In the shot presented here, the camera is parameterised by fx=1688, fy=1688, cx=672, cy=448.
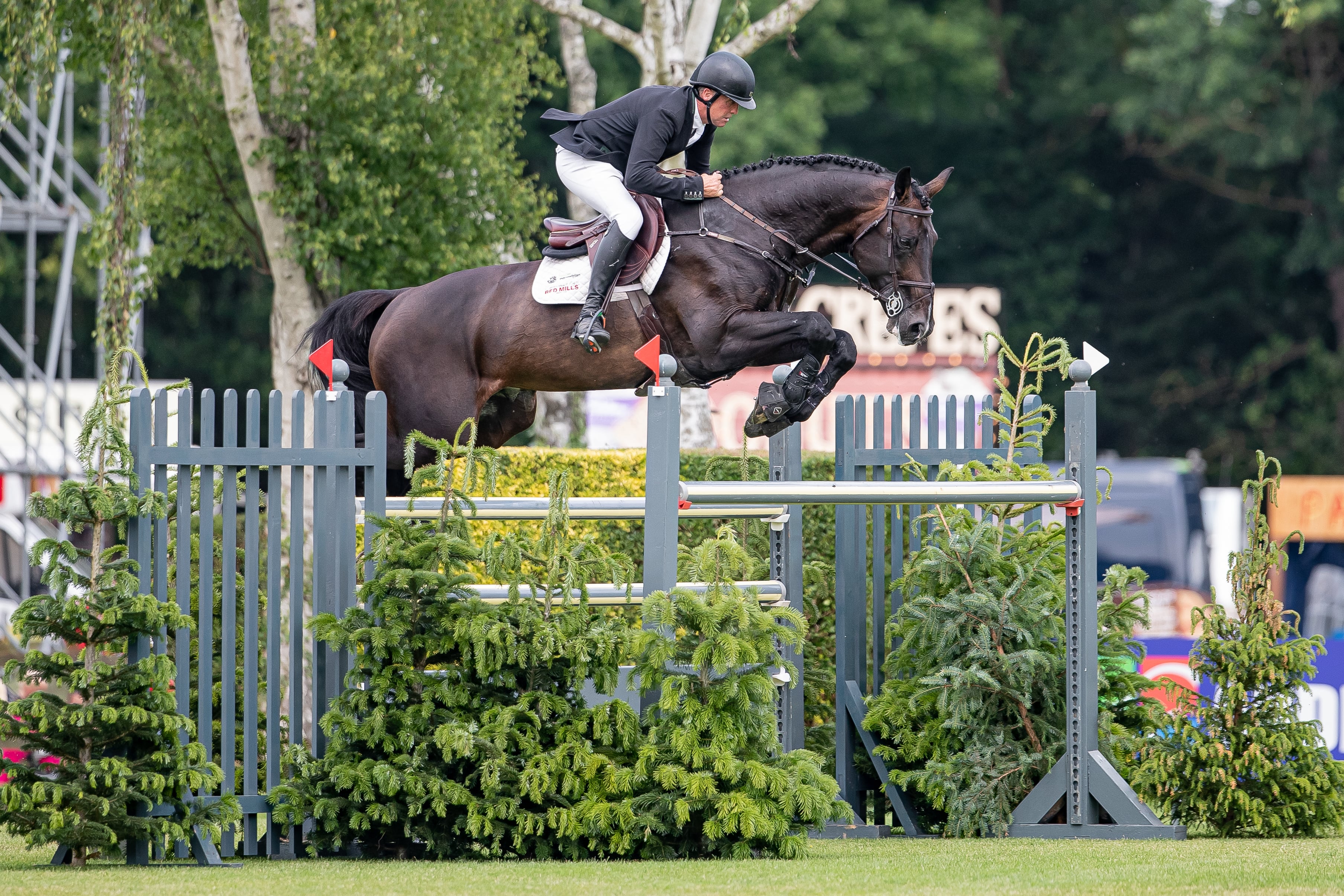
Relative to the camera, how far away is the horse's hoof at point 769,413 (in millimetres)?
6473

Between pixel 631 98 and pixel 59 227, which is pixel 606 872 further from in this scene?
pixel 59 227

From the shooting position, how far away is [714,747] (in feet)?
16.8

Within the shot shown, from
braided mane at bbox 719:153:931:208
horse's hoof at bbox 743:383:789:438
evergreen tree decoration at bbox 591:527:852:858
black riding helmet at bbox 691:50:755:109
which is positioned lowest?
evergreen tree decoration at bbox 591:527:852:858

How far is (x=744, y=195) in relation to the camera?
22.9 ft

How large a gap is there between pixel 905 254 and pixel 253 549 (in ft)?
9.69

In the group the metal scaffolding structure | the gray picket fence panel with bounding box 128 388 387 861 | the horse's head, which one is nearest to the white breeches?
the horse's head

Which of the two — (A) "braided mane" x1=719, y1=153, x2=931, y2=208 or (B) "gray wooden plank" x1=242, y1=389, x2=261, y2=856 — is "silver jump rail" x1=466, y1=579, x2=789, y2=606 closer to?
(B) "gray wooden plank" x1=242, y1=389, x2=261, y2=856

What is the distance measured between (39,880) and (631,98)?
12.5 ft

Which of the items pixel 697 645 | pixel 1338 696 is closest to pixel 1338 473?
pixel 1338 696

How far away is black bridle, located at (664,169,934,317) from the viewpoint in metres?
6.88

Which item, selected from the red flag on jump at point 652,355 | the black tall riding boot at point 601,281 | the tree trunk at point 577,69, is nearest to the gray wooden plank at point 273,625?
the red flag on jump at point 652,355

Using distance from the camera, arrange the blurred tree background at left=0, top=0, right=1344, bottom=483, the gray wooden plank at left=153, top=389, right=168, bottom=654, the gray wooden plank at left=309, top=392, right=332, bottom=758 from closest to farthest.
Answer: the gray wooden plank at left=153, top=389, right=168, bottom=654
the gray wooden plank at left=309, top=392, right=332, bottom=758
the blurred tree background at left=0, top=0, right=1344, bottom=483

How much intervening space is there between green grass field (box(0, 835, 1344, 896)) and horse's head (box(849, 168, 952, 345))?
2.33m

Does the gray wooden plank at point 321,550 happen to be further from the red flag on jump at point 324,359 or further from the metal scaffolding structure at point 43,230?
the metal scaffolding structure at point 43,230
